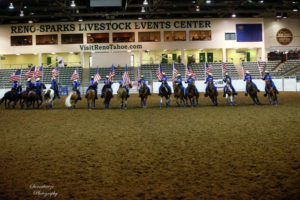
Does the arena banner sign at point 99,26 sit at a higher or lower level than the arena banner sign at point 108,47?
higher

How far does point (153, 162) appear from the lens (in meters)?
6.44

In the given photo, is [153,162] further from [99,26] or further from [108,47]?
[99,26]

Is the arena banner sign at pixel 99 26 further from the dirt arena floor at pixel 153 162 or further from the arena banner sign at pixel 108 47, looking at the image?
the dirt arena floor at pixel 153 162

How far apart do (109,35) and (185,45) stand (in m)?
11.2

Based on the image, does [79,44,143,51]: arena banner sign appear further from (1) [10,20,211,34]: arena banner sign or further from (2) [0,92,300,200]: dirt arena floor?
(2) [0,92,300,200]: dirt arena floor

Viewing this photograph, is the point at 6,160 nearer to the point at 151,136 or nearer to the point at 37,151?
the point at 37,151

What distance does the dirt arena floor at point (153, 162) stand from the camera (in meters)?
4.73

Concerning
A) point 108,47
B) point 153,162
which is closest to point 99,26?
point 108,47

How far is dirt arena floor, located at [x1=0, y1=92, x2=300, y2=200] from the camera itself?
186 inches

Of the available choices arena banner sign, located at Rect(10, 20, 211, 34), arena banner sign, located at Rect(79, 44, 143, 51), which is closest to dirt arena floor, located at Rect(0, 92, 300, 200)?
arena banner sign, located at Rect(79, 44, 143, 51)

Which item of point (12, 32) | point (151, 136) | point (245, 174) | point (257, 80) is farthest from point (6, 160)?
point (12, 32)

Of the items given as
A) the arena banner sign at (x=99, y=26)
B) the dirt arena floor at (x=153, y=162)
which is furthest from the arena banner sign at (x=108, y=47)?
the dirt arena floor at (x=153, y=162)

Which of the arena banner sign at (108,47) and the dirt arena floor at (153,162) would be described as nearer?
the dirt arena floor at (153,162)

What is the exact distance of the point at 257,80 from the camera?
34.8 metres
